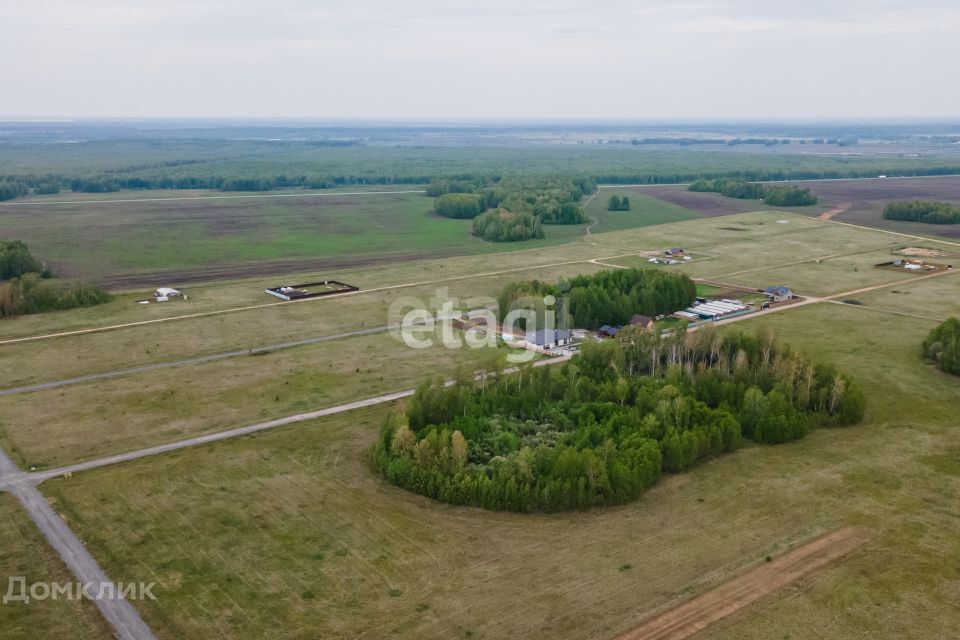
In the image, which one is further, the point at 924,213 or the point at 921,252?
the point at 924,213

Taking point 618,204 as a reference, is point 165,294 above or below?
below

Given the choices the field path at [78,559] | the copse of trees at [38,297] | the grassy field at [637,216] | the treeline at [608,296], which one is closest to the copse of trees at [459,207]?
the grassy field at [637,216]

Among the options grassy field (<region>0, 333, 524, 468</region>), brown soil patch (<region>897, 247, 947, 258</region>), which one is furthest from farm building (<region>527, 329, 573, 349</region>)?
brown soil patch (<region>897, 247, 947, 258</region>)

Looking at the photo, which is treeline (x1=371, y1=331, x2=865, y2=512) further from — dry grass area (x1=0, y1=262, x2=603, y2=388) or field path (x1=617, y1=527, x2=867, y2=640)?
dry grass area (x1=0, y1=262, x2=603, y2=388)

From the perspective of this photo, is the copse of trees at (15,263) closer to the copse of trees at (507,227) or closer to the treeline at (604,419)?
the copse of trees at (507,227)

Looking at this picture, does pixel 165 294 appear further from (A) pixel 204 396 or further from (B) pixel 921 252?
(B) pixel 921 252

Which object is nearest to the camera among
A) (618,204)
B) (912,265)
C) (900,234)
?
(912,265)

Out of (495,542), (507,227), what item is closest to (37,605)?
(495,542)
